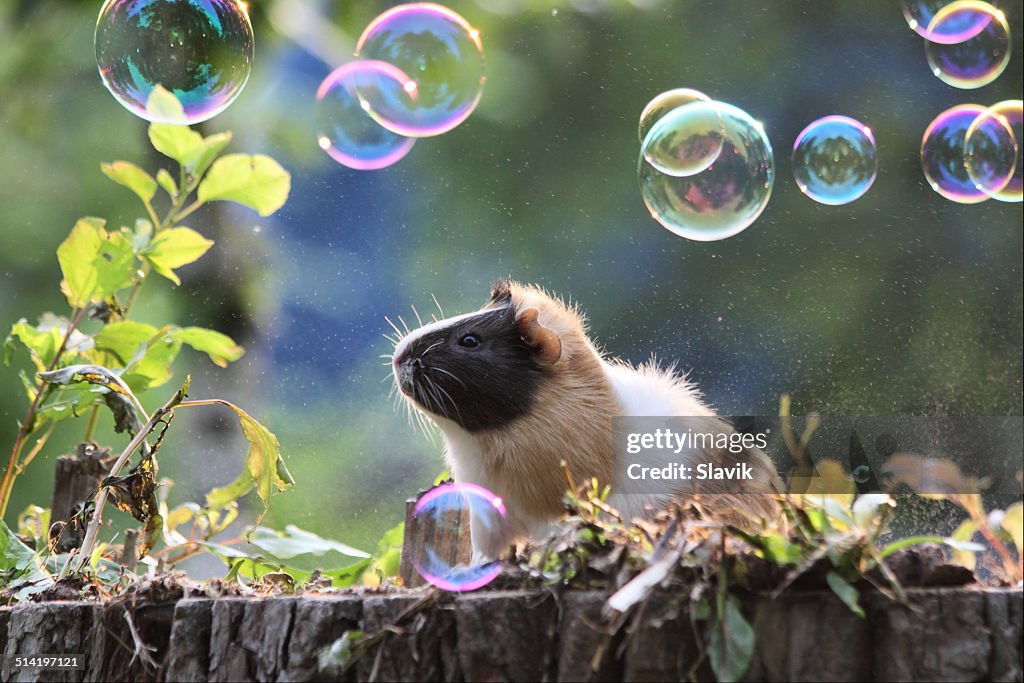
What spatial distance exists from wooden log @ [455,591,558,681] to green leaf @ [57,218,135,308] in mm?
1219

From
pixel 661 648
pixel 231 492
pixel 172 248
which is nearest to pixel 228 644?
pixel 661 648

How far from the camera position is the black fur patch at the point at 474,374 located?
161 cm

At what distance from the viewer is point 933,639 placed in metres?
→ 0.90

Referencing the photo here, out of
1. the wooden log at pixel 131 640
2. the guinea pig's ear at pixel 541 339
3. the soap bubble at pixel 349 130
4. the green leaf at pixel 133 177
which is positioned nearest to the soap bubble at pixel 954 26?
the soap bubble at pixel 349 130

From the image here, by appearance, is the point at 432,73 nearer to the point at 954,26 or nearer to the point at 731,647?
the point at 954,26

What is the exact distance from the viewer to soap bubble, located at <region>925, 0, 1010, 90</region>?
258 cm

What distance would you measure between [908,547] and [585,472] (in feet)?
2.12

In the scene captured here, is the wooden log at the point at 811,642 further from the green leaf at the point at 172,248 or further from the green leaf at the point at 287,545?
the green leaf at the point at 172,248

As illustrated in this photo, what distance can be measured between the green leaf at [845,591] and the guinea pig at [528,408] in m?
0.56

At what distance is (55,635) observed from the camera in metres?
1.22

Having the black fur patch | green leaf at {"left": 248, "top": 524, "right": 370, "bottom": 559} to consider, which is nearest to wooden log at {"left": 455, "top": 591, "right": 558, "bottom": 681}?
the black fur patch

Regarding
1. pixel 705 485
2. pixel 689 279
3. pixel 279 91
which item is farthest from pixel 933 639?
pixel 279 91

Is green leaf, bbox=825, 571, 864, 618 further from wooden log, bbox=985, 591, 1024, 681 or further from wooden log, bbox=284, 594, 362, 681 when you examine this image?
wooden log, bbox=284, 594, 362, 681

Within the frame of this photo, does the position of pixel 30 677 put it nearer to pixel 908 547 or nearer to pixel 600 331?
pixel 908 547
